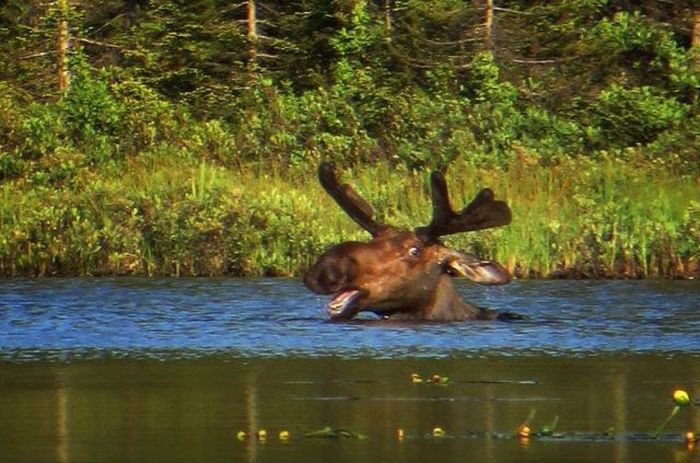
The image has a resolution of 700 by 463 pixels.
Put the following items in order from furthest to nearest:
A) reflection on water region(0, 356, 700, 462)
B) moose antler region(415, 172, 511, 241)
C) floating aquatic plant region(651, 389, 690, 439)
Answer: moose antler region(415, 172, 511, 241), floating aquatic plant region(651, 389, 690, 439), reflection on water region(0, 356, 700, 462)

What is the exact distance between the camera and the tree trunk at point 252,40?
1265 inches

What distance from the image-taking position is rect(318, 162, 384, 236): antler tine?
14553 millimetres

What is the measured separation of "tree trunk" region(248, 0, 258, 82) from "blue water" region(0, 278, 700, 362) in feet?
45.7

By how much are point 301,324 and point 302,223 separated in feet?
21.1

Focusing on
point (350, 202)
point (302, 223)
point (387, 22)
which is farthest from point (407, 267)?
point (387, 22)

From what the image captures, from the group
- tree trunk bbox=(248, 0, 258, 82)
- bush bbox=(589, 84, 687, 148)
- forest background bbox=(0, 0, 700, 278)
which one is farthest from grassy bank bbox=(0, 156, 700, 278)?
tree trunk bbox=(248, 0, 258, 82)

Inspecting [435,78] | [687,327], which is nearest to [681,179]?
[435,78]

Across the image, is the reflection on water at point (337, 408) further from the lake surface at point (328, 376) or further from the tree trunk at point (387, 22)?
the tree trunk at point (387, 22)

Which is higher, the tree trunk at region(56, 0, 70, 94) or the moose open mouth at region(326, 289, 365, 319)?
the tree trunk at region(56, 0, 70, 94)

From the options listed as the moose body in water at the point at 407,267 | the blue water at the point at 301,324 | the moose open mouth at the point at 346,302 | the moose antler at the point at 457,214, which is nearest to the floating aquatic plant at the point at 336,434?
the blue water at the point at 301,324

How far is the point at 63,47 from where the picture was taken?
3192cm

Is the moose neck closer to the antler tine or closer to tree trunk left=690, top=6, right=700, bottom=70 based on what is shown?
the antler tine

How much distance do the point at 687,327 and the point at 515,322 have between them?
3.76 ft

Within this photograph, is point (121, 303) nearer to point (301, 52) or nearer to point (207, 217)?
point (207, 217)
